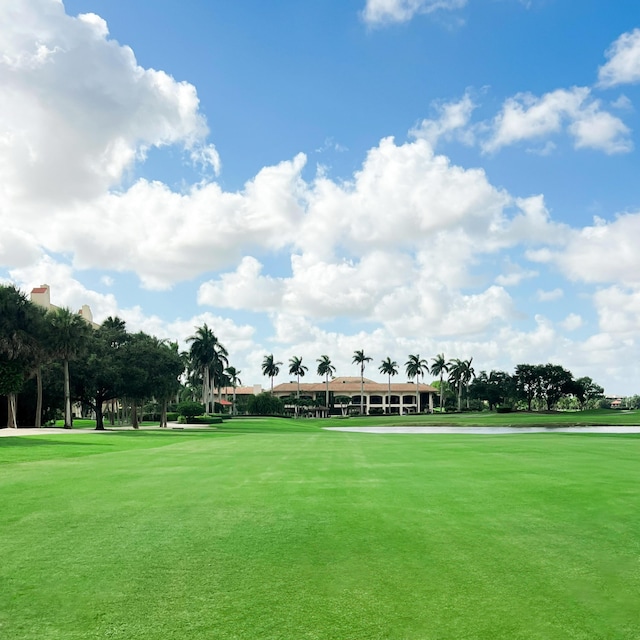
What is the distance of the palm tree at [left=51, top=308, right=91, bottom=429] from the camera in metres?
64.6

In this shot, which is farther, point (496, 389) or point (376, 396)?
point (376, 396)

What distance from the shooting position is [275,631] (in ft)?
19.0

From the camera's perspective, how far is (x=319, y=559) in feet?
26.4

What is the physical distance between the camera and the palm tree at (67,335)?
212 feet

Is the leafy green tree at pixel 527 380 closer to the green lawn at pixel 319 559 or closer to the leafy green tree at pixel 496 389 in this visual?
the leafy green tree at pixel 496 389

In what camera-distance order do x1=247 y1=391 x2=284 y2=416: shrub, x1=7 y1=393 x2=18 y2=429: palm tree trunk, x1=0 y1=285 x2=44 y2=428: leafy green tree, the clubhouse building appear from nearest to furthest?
x1=0 y1=285 x2=44 y2=428: leafy green tree, x1=7 y1=393 x2=18 y2=429: palm tree trunk, x1=247 y1=391 x2=284 y2=416: shrub, the clubhouse building

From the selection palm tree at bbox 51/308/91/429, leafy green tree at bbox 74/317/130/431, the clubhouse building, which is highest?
palm tree at bbox 51/308/91/429

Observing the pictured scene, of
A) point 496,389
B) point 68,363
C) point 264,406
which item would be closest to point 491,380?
point 496,389

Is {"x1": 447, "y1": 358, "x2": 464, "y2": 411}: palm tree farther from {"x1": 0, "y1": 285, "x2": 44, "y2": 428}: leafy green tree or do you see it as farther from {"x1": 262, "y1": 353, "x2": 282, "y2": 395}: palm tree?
{"x1": 0, "y1": 285, "x2": 44, "y2": 428}: leafy green tree

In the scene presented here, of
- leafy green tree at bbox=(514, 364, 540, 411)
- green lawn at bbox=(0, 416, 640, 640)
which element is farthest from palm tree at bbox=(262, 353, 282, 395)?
green lawn at bbox=(0, 416, 640, 640)

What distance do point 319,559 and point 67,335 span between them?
206 feet

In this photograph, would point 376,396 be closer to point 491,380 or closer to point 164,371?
point 491,380

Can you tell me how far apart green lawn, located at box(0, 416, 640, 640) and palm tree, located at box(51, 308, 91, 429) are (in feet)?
174

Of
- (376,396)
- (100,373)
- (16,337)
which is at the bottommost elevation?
(376,396)
